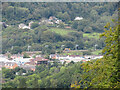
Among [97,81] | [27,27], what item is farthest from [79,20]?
[97,81]

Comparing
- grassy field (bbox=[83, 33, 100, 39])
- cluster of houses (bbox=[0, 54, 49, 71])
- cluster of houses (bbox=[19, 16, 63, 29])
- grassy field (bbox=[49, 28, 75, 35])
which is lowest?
cluster of houses (bbox=[0, 54, 49, 71])

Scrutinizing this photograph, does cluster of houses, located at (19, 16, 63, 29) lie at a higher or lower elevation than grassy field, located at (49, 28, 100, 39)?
higher

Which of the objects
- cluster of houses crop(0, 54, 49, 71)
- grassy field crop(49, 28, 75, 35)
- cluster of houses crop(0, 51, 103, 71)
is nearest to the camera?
cluster of houses crop(0, 54, 49, 71)

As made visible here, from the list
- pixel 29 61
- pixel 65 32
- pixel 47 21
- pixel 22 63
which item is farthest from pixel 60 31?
pixel 22 63

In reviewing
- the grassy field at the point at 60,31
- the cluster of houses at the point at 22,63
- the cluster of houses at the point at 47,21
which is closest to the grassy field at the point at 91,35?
the grassy field at the point at 60,31

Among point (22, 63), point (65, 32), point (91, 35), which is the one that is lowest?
point (22, 63)

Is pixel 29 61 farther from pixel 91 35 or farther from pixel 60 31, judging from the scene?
pixel 91 35

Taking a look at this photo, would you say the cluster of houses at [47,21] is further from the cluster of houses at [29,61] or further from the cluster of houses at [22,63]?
the cluster of houses at [22,63]

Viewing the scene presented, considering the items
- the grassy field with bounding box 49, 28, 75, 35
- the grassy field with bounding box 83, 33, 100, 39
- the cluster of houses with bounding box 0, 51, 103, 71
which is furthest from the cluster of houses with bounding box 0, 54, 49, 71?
the grassy field with bounding box 83, 33, 100, 39

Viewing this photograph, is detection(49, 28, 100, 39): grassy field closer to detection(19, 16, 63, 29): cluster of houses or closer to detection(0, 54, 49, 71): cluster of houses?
detection(19, 16, 63, 29): cluster of houses

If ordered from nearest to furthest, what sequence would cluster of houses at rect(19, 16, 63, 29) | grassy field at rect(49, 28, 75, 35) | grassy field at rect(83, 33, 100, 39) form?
grassy field at rect(49, 28, 75, 35), grassy field at rect(83, 33, 100, 39), cluster of houses at rect(19, 16, 63, 29)

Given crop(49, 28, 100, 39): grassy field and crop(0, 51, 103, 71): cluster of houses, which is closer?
crop(0, 51, 103, 71): cluster of houses
